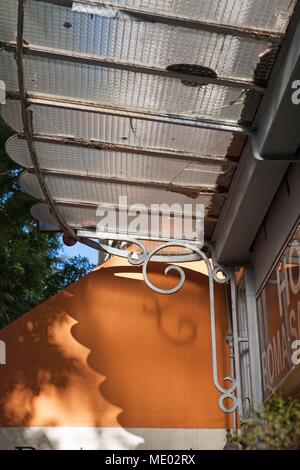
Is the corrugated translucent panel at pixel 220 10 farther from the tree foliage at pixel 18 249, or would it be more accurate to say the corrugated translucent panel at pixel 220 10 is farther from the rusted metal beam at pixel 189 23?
the tree foliage at pixel 18 249

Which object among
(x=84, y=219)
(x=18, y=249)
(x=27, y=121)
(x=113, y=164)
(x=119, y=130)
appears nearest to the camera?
(x=27, y=121)

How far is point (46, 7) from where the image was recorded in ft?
13.8

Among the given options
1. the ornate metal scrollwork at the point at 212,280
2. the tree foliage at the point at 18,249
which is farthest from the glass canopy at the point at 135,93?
the tree foliage at the point at 18,249

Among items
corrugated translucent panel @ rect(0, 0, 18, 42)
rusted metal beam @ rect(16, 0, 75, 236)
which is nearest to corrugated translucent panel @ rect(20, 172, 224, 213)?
rusted metal beam @ rect(16, 0, 75, 236)

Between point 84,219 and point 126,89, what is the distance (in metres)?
2.09

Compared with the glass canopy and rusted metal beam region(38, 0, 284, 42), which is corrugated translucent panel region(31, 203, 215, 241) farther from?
rusted metal beam region(38, 0, 284, 42)

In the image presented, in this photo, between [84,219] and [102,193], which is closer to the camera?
[102,193]

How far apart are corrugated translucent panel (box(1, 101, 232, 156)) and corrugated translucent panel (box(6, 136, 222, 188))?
19cm

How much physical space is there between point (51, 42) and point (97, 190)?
6.55 ft

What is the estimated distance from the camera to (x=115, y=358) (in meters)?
6.96

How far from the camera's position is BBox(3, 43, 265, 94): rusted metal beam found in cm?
446

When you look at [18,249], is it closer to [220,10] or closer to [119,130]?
[119,130]

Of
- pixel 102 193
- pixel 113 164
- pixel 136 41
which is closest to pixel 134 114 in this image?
pixel 136 41

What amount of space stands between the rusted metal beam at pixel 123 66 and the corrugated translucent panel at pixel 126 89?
0.56 feet
